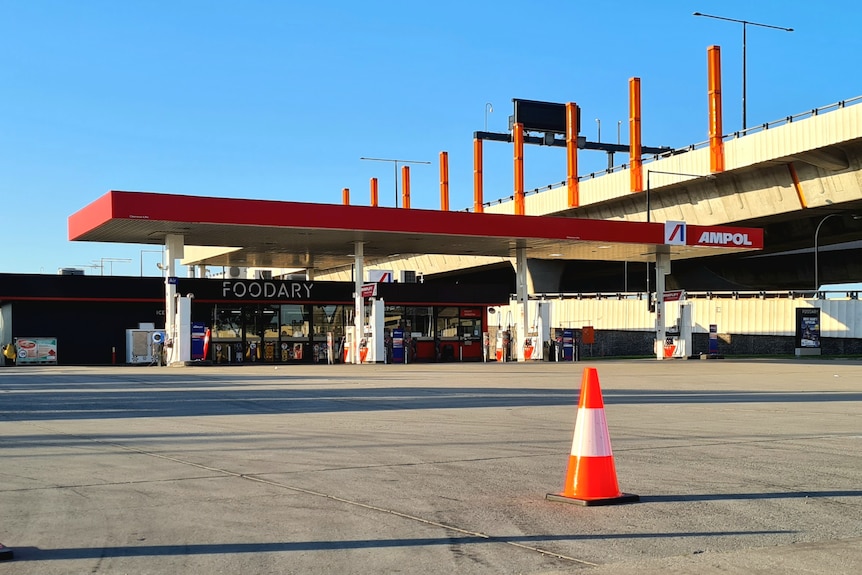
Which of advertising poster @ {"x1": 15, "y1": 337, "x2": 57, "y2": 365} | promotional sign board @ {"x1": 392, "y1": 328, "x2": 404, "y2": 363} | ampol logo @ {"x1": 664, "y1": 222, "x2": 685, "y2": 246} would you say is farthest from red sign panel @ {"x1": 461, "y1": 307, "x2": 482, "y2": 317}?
advertising poster @ {"x1": 15, "y1": 337, "x2": 57, "y2": 365}

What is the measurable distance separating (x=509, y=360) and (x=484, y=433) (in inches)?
1307

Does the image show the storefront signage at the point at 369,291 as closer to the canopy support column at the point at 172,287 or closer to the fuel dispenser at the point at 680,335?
the canopy support column at the point at 172,287

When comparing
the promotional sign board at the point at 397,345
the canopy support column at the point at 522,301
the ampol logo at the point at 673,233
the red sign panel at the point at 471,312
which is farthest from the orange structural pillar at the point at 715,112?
the promotional sign board at the point at 397,345

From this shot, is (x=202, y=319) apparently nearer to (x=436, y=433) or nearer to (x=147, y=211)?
(x=147, y=211)

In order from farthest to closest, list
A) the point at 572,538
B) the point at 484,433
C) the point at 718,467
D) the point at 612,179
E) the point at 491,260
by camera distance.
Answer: the point at 491,260 < the point at 612,179 < the point at 484,433 < the point at 718,467 < the point at 572,538

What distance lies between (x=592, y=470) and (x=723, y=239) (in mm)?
38831

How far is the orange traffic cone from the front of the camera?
751 cm

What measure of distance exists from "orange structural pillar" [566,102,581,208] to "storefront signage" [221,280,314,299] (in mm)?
22615

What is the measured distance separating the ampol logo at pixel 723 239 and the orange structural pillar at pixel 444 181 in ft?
140

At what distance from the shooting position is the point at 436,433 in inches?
500

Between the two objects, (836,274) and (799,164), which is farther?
(836,274)

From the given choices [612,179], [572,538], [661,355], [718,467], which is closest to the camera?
[572,538]

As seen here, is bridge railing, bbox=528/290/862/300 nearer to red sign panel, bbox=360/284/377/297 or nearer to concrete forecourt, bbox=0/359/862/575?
red sign panel, bbox=360/284/377/297

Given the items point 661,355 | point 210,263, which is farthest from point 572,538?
point 210,263
